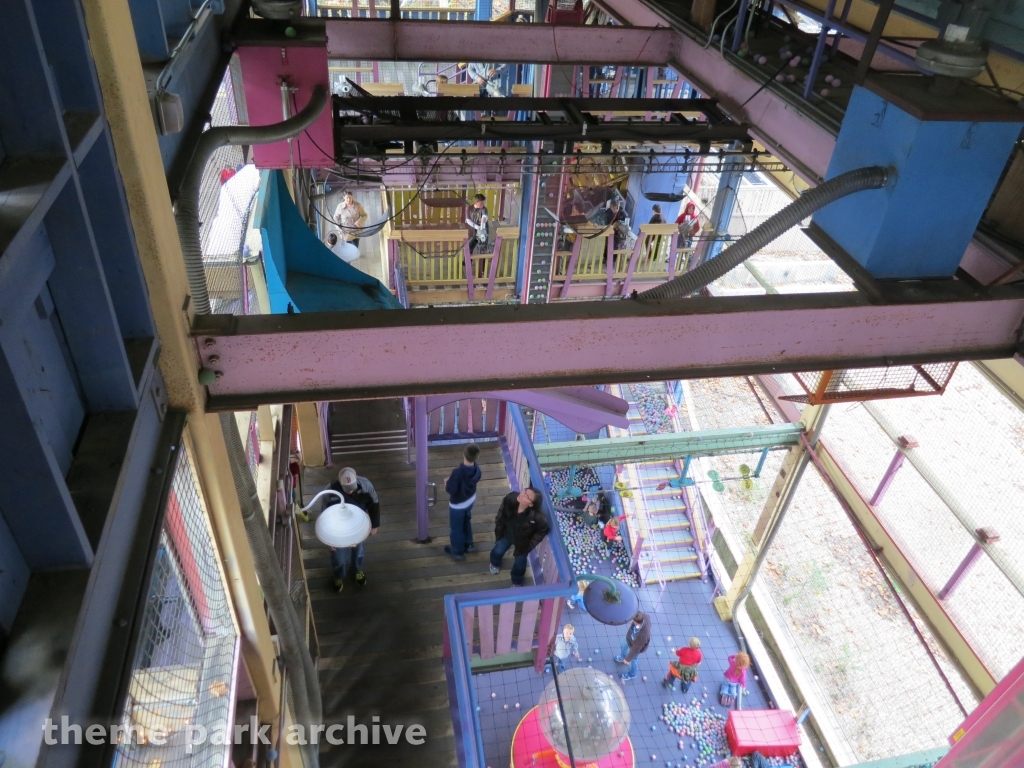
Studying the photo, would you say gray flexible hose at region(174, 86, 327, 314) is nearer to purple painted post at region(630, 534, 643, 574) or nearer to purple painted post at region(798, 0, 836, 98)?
purple painted post at region(798, 0, 836, 98)

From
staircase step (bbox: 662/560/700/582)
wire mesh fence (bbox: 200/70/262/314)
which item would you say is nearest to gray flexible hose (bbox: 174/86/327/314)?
wire mesh fence (bbox: 200/70/262/314)

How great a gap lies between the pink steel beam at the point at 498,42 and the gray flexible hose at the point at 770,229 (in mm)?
3659

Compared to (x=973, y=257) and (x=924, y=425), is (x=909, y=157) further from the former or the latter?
(x=924, y=425)

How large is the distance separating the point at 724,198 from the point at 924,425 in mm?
4834

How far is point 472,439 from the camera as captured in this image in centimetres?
781

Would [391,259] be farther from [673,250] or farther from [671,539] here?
[671,539]

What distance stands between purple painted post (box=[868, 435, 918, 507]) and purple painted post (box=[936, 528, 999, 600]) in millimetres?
997

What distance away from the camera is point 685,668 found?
7191mm

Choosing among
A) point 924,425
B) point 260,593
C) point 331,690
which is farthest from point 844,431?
point 260,593

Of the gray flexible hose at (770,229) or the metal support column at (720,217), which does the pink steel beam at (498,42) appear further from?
the metal support column at (720,217)

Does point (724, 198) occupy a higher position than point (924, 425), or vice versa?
point (724, 198)

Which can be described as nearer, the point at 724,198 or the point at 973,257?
the point at 973,257

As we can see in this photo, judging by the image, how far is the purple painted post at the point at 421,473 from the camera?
6.26 meters

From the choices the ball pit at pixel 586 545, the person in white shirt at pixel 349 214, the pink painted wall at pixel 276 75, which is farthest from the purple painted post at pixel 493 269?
the pink painted wall at pixel 276 75
